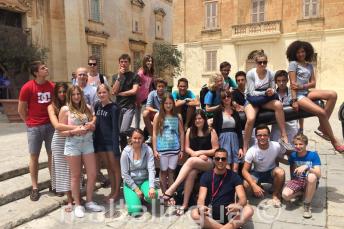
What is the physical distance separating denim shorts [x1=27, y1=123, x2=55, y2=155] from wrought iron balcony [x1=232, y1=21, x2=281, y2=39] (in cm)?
1996

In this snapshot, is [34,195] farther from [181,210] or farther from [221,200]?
[221,200]

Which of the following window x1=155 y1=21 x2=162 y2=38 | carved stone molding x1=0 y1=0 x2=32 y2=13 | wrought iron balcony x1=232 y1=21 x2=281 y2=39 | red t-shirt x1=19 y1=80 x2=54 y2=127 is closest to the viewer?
red t-shirt x1=19 y1=80 x2=54 y2=127

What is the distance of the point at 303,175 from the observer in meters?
4.70

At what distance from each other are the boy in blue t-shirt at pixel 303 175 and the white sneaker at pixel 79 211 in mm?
2768

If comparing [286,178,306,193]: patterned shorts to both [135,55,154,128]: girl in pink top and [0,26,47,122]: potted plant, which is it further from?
[0,26,47,122]: potted plant

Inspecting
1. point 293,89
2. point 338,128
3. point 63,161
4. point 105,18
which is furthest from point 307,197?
point 105,18

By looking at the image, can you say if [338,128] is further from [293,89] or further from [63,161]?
[63,161]

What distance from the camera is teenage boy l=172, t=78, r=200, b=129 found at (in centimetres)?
561

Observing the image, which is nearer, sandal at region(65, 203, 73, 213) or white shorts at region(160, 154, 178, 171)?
sandal at region(65, 203, 73, 213)

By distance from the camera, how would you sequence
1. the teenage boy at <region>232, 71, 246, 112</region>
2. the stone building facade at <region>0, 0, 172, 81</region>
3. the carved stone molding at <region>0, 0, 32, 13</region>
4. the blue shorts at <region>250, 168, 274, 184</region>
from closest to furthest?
the blue shorts at <region>250, 168, 274, 184</region> < the teenage boy at <region>232, 71, 246, 112</region> < the carved stone molding at <region>0, 0, 32, 13</region> < the stone building facade at <region>0, 0, 172, 81</region>

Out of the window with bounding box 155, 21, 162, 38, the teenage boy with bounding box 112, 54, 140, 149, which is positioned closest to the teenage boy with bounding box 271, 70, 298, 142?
the teenage boy with bounding box 112, 54, 140, 149

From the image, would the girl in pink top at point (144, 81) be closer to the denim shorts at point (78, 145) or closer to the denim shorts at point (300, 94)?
the denim shorts at point (78, 145)

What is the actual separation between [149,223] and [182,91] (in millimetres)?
2262

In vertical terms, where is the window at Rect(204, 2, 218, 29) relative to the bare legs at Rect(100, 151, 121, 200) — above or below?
above
